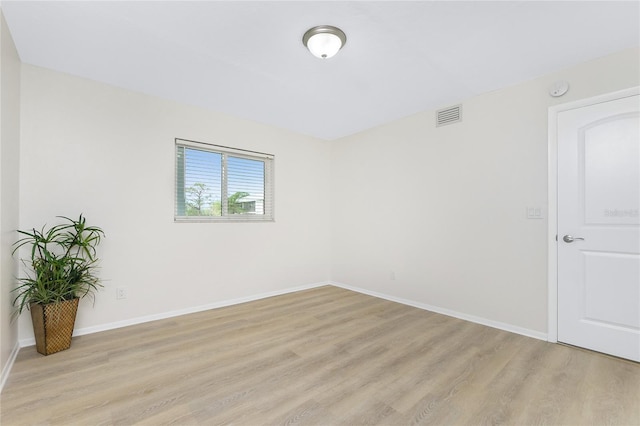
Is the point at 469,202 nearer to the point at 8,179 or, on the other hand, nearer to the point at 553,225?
the point at 553,225

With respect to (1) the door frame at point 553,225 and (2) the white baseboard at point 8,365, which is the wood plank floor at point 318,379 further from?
(1) the door frame at point 553,225

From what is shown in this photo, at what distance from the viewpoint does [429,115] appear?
3.62m

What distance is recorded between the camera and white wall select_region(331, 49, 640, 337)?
2.75 meters

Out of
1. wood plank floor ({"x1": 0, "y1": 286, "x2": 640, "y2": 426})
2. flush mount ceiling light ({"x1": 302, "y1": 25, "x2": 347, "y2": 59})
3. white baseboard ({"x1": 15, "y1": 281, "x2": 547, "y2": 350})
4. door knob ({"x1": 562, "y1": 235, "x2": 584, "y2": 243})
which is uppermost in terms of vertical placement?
flush mount ceiling light ({"x1": 302, "y1": 25, "x2": 347, "y2": 59})

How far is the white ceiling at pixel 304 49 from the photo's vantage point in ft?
6.31

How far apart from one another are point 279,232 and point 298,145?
141cm

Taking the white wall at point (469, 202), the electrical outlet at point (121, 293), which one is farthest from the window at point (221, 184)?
the white wall at point (469, 202)

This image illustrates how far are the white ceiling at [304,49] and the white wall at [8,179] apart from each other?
9.1 inches

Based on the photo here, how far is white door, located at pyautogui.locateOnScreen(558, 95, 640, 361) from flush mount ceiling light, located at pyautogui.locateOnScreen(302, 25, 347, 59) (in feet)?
7.09

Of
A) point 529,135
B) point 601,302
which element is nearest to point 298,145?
point 529,135

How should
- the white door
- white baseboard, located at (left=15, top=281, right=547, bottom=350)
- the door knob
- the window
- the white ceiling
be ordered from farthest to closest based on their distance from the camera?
the window
white baseboard, located at (left=15, top=281, right=547, bottom=350)
the door knob
the white door
the white ceiling

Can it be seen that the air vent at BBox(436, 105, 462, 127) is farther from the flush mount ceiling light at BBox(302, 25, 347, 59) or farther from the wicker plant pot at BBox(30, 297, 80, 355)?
the wicker plant pot at BBox(30, 297, 80, 355)

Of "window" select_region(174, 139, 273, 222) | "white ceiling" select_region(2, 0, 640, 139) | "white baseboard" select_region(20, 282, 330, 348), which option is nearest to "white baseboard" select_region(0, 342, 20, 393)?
"white baseboard" select_region(20, 282, 330, 348)

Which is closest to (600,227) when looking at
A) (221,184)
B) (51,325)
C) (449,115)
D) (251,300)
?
(449,115)
